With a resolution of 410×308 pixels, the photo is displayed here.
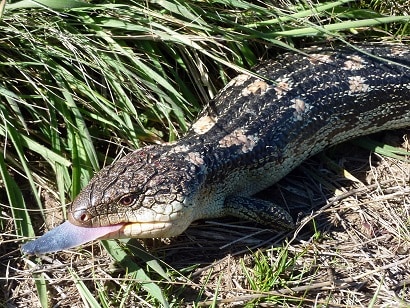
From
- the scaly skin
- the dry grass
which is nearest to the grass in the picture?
the dry grass

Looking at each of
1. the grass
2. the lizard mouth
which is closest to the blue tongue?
the lizard mouth

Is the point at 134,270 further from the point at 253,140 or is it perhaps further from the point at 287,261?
the point at 253,140

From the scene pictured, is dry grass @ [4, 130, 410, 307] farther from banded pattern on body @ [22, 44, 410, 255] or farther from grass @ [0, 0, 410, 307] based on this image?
banded pattern on body @ [22, 44, 410, 255]

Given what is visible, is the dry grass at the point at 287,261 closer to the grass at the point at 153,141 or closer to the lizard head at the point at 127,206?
the grass at the point at 153,141

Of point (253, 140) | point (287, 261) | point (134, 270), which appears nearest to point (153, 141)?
point (253, 140)

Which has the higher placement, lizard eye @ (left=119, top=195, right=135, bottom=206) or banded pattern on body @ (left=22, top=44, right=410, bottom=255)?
lizard eye @ (left=119, top=195, right=135, bottom=206)

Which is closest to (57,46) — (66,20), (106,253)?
(66,20)

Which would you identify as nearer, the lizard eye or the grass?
the lizard eye

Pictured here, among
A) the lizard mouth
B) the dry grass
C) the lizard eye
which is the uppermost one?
the lizard eye
